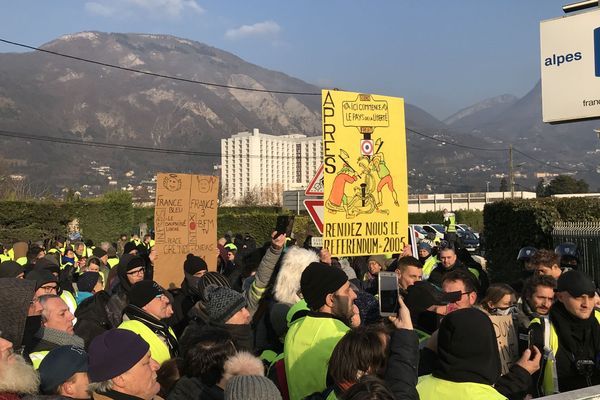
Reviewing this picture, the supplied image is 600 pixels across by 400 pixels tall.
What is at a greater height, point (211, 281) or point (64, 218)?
point (64, 218)

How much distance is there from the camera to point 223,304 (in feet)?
13.8

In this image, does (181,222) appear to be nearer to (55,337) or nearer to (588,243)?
(55,337)

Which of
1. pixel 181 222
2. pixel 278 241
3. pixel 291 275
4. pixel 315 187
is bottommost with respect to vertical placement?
pixel 291 275

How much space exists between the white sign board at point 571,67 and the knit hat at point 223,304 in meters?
8.72

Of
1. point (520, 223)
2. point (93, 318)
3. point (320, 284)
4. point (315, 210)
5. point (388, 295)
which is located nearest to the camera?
point (388, 295)

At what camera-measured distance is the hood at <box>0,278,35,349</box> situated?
354cm

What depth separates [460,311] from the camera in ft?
10.2

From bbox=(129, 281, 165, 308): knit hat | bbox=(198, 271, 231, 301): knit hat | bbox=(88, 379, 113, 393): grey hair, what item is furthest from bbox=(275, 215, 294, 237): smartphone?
bbox=(88, 379, 113, 393): grey hair

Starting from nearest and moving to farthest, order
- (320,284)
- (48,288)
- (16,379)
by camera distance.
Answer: (16,379) < (320,284) < (48,288)

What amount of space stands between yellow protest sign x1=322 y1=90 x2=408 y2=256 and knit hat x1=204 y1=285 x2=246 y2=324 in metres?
2.39

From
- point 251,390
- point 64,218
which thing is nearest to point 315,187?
point 251,390

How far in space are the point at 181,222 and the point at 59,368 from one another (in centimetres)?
565

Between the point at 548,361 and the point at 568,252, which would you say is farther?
the point at 568,252

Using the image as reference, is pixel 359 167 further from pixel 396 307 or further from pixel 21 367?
pixel 21 367
